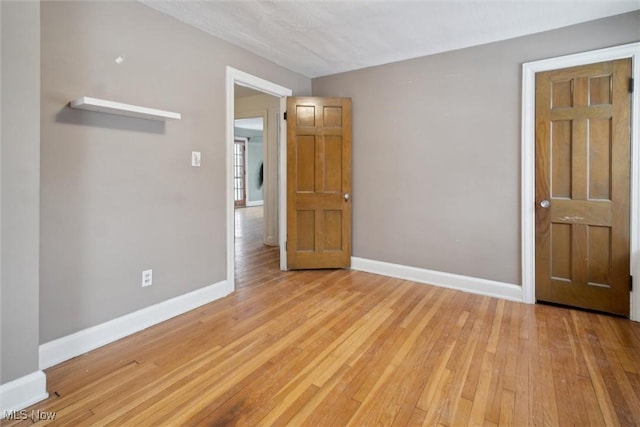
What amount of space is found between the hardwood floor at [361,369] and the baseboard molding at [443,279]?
156mm

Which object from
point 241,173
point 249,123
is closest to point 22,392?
point 249,123

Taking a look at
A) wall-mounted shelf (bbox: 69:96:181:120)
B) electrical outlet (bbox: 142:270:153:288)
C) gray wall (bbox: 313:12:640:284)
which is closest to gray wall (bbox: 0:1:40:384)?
wall-mounted shelf (bbox: 69:96:181:120)

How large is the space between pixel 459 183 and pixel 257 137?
9488 millimetres

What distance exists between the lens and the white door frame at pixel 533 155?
8.32ft

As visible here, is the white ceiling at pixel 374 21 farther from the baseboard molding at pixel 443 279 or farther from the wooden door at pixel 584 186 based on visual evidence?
the baseboard molding at pixel 443 279

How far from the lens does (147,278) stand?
99.5 inches

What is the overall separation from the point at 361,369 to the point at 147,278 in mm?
1753

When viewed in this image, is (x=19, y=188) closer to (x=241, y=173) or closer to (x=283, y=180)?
(x=283, y=180)

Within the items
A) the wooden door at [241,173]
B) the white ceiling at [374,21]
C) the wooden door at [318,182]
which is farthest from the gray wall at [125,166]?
the wooden door at [241,173]

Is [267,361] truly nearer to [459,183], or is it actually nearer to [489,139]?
[459,183]

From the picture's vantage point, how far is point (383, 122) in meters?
3.77

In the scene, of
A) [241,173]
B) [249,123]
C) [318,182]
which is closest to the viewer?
[318,182]

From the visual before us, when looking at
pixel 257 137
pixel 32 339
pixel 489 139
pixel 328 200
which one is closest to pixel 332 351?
pixel 32 339

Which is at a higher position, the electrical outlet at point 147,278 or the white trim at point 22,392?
the electrical outlet at point 147,278
